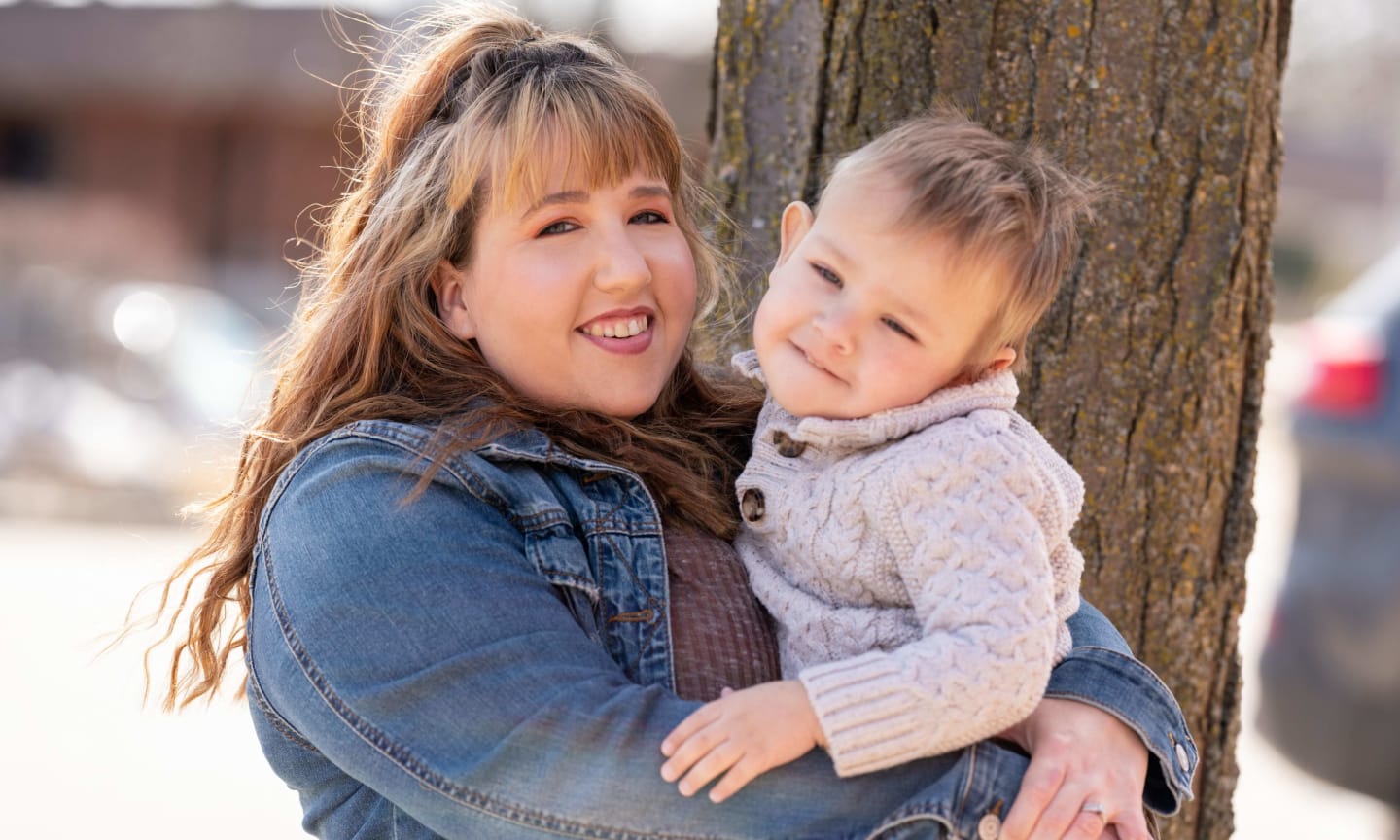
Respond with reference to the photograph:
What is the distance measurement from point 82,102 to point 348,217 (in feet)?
61.1

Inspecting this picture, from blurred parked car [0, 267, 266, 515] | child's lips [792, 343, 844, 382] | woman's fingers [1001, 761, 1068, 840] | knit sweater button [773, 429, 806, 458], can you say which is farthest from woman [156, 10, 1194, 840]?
blurred parked car [0, 267, 266, 515]

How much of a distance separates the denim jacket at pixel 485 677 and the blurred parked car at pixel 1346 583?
96.4 inches

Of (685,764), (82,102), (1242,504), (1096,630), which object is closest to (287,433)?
(685,764)

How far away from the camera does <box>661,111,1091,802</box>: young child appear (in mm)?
1606

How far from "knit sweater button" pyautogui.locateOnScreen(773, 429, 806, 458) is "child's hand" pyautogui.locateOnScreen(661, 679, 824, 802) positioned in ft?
1.39

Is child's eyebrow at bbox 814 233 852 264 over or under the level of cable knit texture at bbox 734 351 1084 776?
over

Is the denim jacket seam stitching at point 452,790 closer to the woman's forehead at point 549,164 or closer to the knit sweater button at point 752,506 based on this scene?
the knit sweater button at point 752,506

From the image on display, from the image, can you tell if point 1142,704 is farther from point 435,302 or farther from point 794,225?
point 435,302

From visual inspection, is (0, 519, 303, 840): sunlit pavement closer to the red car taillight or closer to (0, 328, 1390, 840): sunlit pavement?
(0, 328, 1390, 840): sunlit pavement

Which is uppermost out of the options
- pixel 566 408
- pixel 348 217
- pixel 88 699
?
pixel 348 217

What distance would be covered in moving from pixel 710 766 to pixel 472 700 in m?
0.27

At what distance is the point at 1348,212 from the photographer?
34531 millimetres

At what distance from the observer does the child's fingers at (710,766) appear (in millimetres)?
1568

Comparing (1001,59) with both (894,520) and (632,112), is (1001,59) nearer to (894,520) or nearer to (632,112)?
(632,112)
